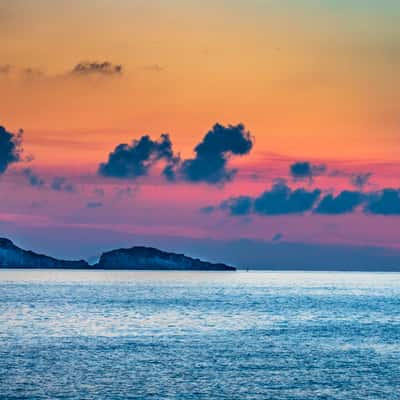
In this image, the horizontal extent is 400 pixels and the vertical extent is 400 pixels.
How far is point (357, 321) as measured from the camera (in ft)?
455

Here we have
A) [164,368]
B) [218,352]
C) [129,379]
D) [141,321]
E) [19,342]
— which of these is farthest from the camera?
[141,321]

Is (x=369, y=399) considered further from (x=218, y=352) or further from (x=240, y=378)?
(x=218, y=352)

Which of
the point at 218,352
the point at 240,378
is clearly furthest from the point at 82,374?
the point at 218,352

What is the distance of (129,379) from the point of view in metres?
69.8

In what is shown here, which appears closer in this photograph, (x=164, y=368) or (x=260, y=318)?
(x=164, y=368)

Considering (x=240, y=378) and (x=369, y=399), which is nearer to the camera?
(x=369, y=399)

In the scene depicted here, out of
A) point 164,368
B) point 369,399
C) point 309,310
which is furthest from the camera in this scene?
point 309,310

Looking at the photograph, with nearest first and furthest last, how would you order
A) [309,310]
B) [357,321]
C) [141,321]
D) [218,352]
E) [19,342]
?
[218,352], [19,342], [141,321], [357,321], [309,310]

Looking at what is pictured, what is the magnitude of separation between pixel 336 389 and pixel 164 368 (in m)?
17.1

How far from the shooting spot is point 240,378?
71.2m

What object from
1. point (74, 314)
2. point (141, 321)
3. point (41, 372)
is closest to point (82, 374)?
point (41, 372)

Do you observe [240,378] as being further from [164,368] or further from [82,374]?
[82,374]

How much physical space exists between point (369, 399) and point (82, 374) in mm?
24986

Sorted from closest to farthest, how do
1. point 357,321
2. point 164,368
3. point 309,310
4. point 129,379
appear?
point 129,379, point 164,368, point 357,321, point 309,310
